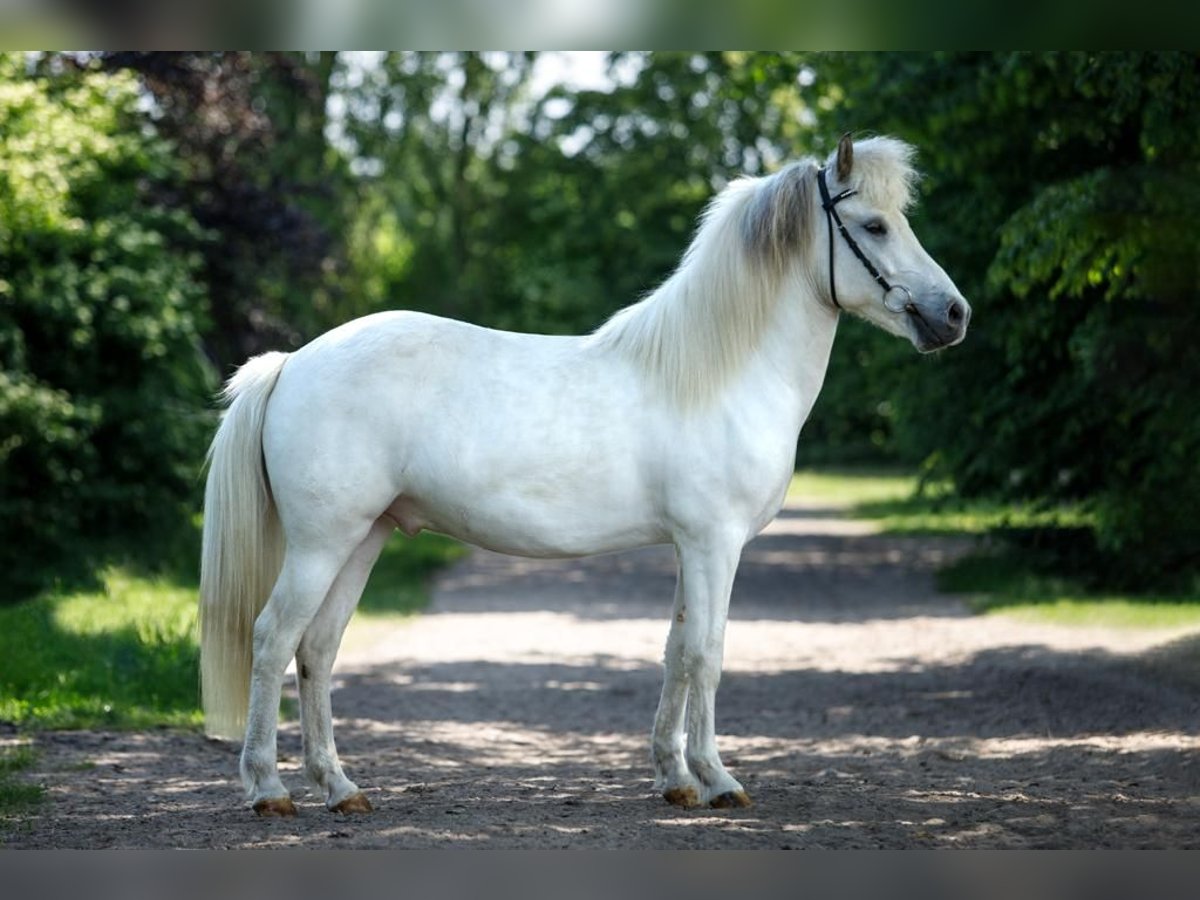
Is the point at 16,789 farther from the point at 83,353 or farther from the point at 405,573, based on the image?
Answer: the point at 405,573

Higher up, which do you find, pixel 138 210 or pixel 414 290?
pixel 414 290

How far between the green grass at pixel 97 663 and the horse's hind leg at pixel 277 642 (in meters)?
2.69

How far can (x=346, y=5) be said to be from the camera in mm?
5516

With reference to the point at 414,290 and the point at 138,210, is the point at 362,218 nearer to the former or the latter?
the point at 414,290

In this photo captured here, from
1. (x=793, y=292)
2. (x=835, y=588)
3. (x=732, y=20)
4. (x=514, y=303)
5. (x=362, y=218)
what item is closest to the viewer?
(x=732, y=20)

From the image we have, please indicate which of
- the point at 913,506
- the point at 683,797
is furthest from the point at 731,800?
the point at 913,506

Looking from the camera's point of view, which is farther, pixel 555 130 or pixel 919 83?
pixel 555 130

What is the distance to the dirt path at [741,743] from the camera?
577 cm

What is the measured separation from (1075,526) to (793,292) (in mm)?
10810

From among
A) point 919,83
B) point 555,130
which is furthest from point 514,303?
point 919,83

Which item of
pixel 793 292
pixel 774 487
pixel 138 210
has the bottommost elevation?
pixel 774 487

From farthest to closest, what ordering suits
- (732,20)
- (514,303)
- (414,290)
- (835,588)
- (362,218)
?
(414,290) < (362,218) < (514,303) < (835,588) < (732,20)

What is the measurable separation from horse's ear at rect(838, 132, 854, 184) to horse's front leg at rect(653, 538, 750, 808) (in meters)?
1.44

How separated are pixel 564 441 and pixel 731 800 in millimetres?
1515
